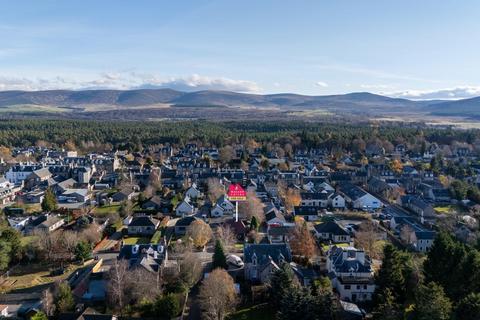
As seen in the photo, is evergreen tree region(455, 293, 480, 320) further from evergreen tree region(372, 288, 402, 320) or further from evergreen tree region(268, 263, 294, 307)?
evergreen tree region(268, 263, 294, 307)

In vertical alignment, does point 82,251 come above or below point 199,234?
below

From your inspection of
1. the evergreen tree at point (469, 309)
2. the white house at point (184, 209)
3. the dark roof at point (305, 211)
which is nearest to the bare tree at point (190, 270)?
the evergreen tree at point (469, 309)

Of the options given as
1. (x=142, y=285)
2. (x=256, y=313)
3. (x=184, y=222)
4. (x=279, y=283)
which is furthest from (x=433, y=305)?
(x=184, y=222)

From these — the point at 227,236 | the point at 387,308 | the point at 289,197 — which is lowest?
the point at 227,236

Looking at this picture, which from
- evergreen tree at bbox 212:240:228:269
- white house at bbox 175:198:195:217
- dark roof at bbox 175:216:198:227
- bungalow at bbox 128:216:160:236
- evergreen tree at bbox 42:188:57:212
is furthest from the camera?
white house at bbox 175:198:195:217

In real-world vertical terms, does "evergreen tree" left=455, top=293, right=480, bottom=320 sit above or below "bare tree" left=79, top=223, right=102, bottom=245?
above

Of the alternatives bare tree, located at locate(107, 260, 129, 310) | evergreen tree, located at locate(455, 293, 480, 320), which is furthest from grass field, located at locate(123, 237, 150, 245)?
evergreen tree, located at locate(455, 293, 480, 320)

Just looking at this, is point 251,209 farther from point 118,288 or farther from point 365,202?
point 118,288
